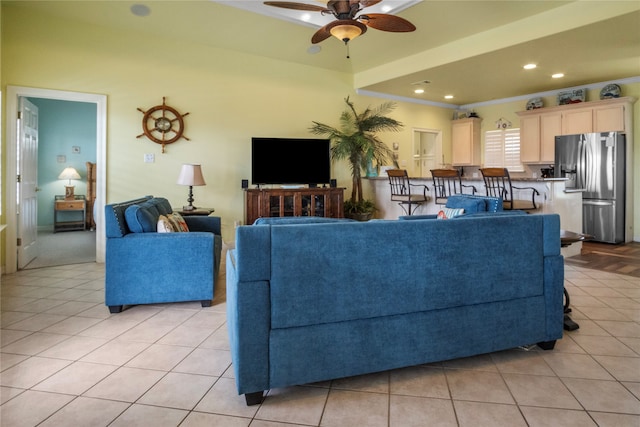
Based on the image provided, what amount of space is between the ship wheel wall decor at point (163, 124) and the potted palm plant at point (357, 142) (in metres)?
2.04

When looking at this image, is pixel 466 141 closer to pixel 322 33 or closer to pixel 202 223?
pixel 322 33

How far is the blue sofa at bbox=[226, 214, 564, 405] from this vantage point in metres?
1.70

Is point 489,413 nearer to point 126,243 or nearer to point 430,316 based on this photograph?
point 430,316

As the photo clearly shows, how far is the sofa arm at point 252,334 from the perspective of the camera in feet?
5.48

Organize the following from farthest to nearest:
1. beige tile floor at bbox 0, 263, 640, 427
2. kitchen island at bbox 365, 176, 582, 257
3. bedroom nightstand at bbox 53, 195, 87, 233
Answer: bedroom nightstand at bbox 53, 195, 87, 233 → kitchen island at bbox 365, 176, 582, 257 → beige tile floor at bbox 0, 263, 640, 427

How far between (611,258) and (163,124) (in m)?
5.95

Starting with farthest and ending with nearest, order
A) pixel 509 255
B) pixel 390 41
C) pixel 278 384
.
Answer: pixel 390 41 → pixel 509 255 → pixel 278 384

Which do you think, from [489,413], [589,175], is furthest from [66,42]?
[589,175]

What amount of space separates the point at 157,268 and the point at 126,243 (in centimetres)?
30

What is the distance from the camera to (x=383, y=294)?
1.85 meters

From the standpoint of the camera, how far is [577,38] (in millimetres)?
4332

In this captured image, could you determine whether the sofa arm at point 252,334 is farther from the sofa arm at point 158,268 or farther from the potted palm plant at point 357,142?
the potted palm plant at point 357,142

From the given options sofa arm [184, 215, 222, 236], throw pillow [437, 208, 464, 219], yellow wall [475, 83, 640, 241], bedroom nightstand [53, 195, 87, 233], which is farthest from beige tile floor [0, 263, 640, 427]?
bedroom nightstand [53, 195, 87, 233]

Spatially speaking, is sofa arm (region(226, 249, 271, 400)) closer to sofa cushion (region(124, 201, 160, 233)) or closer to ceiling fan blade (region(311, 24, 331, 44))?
sofa cushion (region(124, 201, 160, 233))
